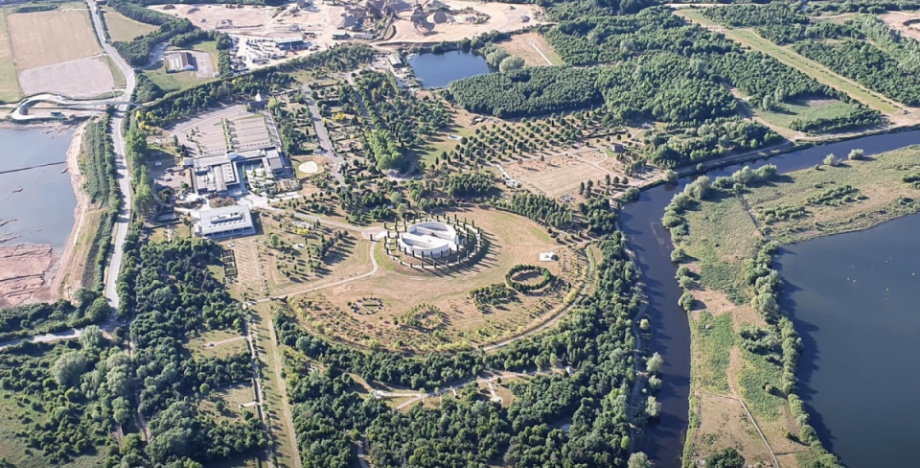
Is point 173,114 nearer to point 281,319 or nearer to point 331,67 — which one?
point 331,67

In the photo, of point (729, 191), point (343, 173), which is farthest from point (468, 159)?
point (729, 191)

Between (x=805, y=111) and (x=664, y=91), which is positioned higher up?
(x=664, y=91)

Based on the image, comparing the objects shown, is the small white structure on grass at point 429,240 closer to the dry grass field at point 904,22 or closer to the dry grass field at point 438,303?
the dry grass field at point 438,303

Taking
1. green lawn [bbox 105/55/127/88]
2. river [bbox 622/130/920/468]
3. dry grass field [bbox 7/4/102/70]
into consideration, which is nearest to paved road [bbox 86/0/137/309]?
green lawn [bbox 105/55/127/88]

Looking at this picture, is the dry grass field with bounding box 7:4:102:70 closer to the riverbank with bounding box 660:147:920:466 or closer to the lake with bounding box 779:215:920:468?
the riverbank with bounding box 660:147:920:466

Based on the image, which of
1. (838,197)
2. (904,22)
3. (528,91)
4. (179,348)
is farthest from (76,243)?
(904,22)

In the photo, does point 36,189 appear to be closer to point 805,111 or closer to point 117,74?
point 117,74
